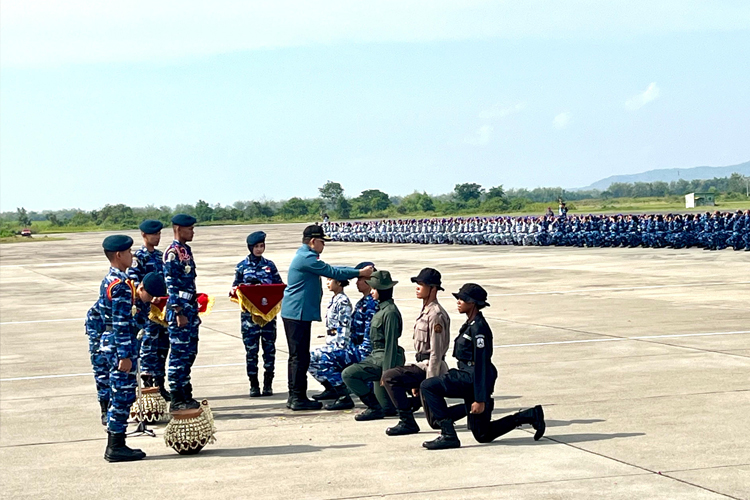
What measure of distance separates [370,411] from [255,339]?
7.02ft

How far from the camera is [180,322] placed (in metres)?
11.0

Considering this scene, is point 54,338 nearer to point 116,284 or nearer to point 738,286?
point 116,284

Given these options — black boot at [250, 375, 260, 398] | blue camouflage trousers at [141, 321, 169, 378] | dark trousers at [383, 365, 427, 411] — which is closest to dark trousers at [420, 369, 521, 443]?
dark trousers at [383, 365, 427, 411]

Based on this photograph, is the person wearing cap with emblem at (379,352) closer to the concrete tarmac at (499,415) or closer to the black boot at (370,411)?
the black boot at (370,411)

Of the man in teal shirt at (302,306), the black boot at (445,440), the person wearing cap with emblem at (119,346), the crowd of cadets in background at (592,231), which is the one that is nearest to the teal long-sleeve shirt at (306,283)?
the man in teal shirt at (302,306)

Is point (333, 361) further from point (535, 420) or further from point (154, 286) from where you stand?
point (535, 420)

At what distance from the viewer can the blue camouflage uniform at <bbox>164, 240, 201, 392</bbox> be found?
36.3ft

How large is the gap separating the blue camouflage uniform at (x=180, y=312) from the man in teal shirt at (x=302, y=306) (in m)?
0.95

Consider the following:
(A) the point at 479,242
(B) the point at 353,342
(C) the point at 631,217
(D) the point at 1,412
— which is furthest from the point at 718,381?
(A) the point at 479,242

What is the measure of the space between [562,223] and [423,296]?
1542 inches

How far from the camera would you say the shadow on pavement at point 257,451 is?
366 inches

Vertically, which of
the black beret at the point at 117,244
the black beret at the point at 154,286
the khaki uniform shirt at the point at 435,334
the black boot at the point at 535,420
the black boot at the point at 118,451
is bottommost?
the black boot at the point at 118,451

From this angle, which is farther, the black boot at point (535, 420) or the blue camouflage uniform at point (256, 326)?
the blue camouflage uniform at point (256, 326)

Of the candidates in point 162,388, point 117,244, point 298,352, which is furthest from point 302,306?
point 117,244
